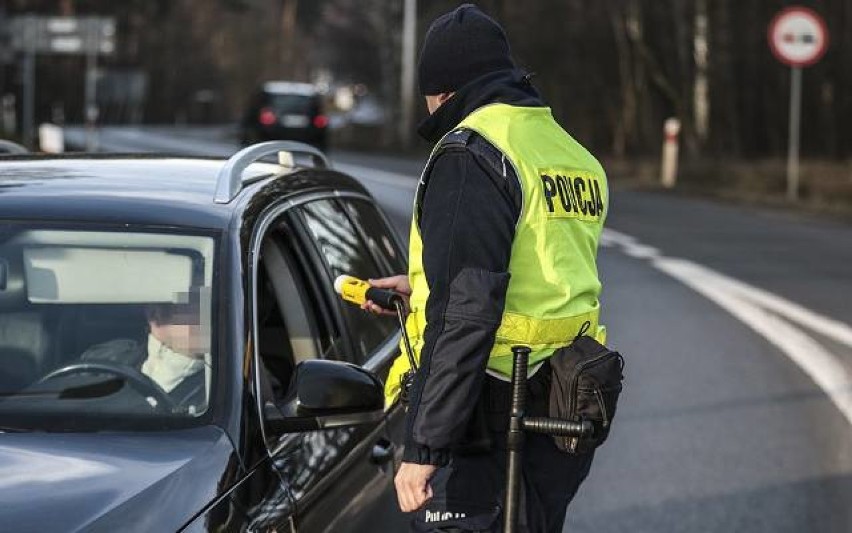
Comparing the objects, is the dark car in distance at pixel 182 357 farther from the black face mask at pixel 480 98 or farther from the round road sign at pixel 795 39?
the round road sign at pixel 795 39

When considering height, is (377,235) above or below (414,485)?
above

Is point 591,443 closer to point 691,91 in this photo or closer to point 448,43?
point 448,43

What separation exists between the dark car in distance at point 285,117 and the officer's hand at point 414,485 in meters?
35.9

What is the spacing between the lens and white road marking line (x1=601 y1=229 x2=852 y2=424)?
9.72m

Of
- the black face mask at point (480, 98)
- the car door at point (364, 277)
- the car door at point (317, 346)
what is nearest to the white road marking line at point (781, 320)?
the car door at point (364, 277)

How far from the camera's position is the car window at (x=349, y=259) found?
186 inches

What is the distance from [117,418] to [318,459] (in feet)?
1.51

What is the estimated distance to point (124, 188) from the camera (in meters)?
4.32

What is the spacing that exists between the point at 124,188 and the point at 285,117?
35831 mm

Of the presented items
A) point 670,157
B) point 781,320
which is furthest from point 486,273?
point 670,157

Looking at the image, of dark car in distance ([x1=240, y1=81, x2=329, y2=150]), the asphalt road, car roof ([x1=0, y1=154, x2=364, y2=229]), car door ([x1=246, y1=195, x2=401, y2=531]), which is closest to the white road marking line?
the asphalt road

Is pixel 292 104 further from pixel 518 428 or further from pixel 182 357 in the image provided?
pixel 518 428

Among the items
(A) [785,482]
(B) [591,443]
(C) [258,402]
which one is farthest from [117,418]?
(A) [785,482]

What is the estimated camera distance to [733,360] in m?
10.5
